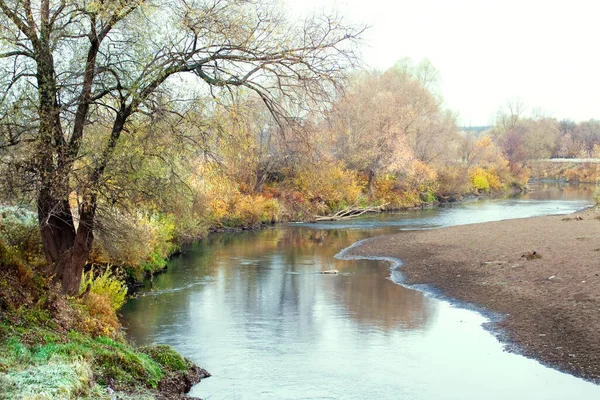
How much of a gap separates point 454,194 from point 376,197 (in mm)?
14164

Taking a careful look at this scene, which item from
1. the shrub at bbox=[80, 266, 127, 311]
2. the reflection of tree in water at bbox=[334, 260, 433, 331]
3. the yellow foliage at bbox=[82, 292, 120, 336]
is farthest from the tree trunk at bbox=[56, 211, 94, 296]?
the reflection of tree in water at bbox=[334, 260, 433, 331]

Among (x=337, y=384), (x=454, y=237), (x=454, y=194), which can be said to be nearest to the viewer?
(x=337, y=384)

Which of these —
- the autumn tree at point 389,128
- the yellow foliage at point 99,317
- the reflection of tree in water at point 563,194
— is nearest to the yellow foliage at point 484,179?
the reflection of tree in water at point 563,194

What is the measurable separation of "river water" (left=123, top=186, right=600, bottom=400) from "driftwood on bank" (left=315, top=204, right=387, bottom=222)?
20.0m

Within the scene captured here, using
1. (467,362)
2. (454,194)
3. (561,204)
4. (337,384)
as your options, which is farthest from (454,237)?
(454,194)

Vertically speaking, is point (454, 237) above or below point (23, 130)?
below

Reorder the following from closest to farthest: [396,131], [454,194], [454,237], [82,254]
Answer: [82,254], [454,237], [396,131], [454,194]

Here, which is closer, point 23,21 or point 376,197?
point 23,21

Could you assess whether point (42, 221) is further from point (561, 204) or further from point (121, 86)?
point (561, 204)

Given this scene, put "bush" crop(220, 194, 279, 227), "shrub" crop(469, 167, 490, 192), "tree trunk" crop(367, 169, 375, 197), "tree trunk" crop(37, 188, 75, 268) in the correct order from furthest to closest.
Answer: "shrub" crop(469, 167, 490, 192) → "tree trunk" crop(367, 169, 375, 197) → "bush" crop(220, 194, 279, 227) → "tree trunk" crop(37, 188, 75, 268)

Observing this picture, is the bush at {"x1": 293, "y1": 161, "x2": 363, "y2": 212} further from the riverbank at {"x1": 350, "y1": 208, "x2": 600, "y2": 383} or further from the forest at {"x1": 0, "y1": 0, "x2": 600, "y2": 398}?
the forest at {"x1": 0, "y1": 0, "x2": 600, "y2": 398}

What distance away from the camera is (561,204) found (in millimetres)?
58375

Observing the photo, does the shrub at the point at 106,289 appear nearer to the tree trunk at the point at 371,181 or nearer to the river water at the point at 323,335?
the river water at the point at 323,335

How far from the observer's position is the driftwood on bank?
1973 inches
